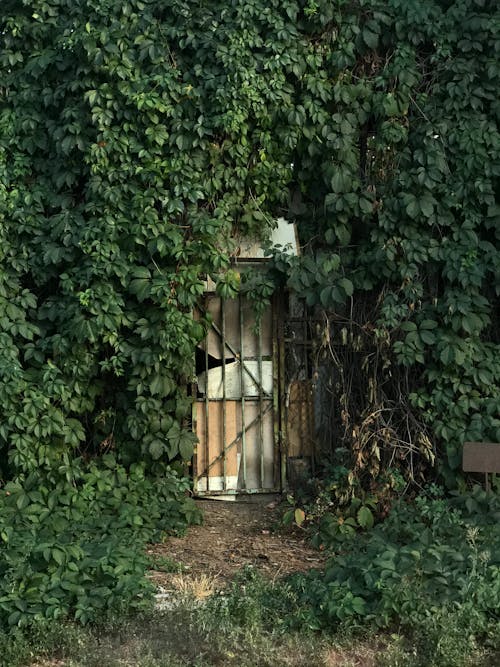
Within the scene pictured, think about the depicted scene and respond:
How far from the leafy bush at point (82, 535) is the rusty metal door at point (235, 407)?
1.47ft

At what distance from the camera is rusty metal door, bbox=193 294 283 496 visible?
8.10 meters

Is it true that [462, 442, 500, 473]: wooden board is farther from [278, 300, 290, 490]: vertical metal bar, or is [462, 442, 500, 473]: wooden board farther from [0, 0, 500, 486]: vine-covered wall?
[278, 300, 290, 490]: vertical metal bar

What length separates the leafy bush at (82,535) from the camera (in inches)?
208

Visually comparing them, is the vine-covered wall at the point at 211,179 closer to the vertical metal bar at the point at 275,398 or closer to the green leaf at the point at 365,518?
the vertical metal bar at the point at 275,398

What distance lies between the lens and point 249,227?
778cm

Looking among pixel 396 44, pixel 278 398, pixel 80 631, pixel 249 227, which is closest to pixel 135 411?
pixel 278 398

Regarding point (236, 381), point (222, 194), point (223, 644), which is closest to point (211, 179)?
point (222, 194)

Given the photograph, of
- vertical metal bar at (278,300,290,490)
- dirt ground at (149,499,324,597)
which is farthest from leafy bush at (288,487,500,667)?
vertical metal bar at (278,300,290,490)

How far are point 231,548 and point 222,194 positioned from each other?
2958 millimetres

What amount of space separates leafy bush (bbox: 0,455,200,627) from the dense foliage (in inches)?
4.5

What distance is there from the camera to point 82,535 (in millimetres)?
6547

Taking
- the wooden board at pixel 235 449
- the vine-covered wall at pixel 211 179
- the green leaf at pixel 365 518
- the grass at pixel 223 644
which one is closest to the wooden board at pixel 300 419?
the wooden board at pixel 235 449

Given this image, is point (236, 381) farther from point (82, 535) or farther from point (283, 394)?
point (82, 535)

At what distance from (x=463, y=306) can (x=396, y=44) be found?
7.39 ft
